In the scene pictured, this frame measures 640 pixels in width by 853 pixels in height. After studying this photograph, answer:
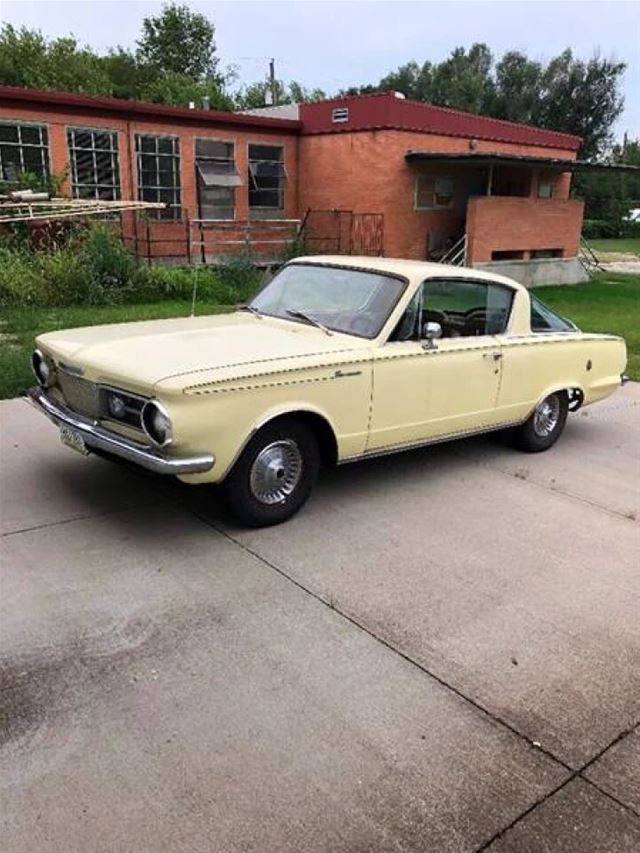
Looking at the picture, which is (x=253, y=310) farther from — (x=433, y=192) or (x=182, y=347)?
(x=433, y=192)

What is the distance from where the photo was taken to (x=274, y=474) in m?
4.53

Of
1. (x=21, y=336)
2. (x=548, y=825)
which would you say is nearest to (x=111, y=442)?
(x=548, y=825)

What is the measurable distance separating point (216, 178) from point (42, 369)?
1550cm

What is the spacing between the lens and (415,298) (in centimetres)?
513

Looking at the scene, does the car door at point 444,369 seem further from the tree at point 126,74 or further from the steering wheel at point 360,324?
the tree at point 126,74

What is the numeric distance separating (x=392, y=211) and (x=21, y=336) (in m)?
12.5

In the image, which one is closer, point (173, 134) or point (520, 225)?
point (173, 134)

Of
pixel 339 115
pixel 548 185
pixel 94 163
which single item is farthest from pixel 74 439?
pixel 548 185

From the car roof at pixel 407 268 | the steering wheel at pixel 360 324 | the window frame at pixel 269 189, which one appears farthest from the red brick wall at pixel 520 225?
the steering wheel at pixel 360 324

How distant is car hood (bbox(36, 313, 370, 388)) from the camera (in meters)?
4.18

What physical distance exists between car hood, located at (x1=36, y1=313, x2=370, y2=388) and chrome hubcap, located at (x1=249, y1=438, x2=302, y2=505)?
507 mm

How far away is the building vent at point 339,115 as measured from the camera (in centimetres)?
1967

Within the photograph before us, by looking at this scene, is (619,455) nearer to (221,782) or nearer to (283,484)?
(283,484)

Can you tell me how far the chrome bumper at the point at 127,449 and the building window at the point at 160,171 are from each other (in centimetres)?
1494
